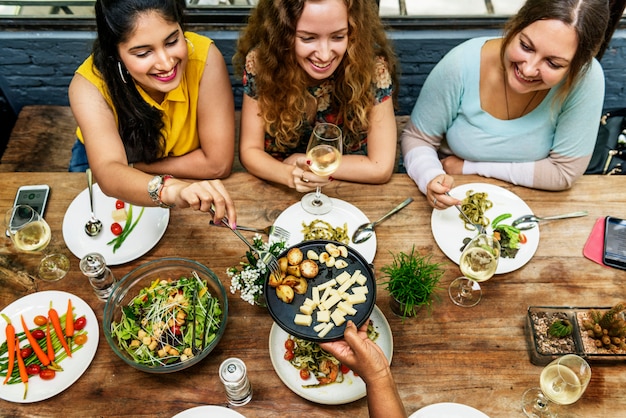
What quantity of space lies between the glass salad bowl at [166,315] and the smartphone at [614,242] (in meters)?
1.29

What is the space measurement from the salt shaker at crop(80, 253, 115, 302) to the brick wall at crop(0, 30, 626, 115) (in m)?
1.57

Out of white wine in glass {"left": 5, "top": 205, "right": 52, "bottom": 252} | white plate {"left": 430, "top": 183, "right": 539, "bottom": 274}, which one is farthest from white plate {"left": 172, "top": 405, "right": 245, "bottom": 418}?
white plate {"left": 430, "top": 183, "right": 539, "bottom": 274}

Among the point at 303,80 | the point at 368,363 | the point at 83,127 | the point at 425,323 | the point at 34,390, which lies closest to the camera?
the point at 368,363

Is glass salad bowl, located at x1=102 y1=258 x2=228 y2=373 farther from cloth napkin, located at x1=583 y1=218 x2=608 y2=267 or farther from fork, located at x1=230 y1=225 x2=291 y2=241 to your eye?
cloth napkin, located at x1=583 y1=218 x2=608 y2=267

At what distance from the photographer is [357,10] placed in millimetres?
1787

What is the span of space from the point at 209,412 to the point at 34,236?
844 millimetres

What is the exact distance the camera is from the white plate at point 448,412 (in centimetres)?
142

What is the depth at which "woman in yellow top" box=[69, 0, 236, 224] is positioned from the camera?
167 centimetres

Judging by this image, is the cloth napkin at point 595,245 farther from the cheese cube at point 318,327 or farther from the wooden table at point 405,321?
the cheese cube at point 318,327

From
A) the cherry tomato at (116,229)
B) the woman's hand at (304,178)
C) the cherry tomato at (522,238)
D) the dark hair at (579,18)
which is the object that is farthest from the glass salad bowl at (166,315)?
the dark hair at (579,18)

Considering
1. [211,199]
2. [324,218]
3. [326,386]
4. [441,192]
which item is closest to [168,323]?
[211,199]

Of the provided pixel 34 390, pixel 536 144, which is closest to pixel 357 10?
pixel 536 144

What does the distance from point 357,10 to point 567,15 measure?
2.33 feet

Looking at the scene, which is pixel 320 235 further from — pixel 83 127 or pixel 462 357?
pixel 83 127
